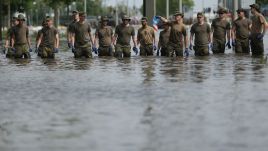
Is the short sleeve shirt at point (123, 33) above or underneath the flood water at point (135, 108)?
above

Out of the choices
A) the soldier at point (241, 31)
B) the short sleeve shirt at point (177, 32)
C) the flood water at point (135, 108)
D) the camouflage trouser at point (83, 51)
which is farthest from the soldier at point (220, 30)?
the flood water at point (135, 108)

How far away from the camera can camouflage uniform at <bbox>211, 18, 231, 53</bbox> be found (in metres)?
27.9

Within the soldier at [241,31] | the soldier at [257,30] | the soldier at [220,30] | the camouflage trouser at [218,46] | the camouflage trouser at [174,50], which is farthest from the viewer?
the camouflage trouser at [218,46]

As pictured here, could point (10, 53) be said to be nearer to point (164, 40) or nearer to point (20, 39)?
point (20, 39)

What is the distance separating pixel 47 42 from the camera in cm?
2683

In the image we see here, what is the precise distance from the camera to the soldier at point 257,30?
26470 millimetres

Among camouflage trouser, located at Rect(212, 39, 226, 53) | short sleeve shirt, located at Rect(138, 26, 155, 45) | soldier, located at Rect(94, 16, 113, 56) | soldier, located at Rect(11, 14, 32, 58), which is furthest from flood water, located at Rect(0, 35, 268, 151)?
camouflage trouser, located at Rect(212, 39, 226, 53)

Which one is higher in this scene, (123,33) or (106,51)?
(123,33)

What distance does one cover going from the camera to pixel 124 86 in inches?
630

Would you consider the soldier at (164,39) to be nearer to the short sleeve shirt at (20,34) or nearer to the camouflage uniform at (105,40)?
the camouflage uniform at (105,40)

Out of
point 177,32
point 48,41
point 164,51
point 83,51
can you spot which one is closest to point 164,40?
point 164,51

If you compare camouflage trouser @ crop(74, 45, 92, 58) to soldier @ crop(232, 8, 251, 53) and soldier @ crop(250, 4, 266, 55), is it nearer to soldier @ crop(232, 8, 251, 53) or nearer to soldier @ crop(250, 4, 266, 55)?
soldier @ crop(232, 8, 251, 53)

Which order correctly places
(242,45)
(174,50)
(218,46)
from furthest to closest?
1. (218,46)
2. (242,45)
3. (174,50)

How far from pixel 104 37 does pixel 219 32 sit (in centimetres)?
363
